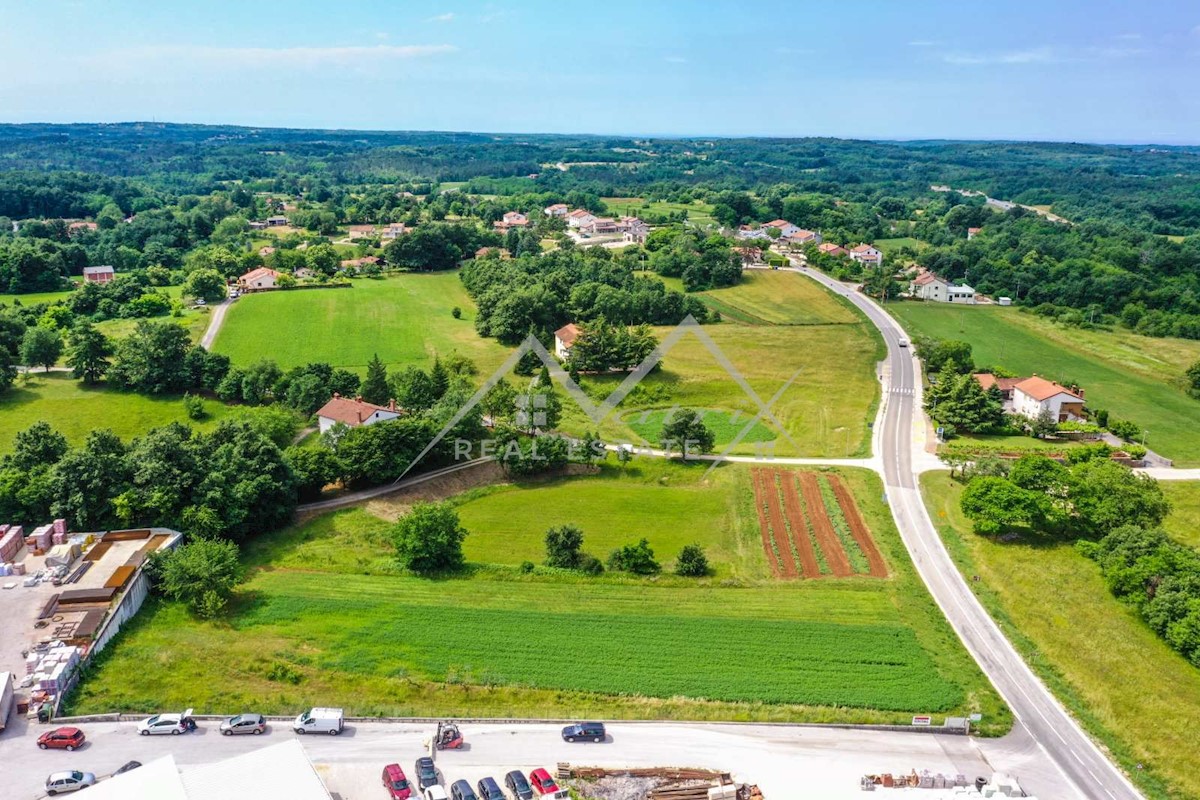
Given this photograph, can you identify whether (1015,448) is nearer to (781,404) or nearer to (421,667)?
(781,404)

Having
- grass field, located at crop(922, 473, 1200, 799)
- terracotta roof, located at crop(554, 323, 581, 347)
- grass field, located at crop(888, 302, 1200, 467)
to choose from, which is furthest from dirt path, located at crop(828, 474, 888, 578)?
terracotta roof, located at crop(554, 323, 581, 347)

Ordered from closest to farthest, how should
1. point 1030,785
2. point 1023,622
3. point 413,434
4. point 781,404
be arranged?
point 1030,785 < point 1023,622 < point 413,434 < point 781,404

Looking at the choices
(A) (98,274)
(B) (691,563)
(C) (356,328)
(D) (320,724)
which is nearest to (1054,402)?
(B) (691,563)

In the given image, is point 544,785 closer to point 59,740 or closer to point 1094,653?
point 59,740

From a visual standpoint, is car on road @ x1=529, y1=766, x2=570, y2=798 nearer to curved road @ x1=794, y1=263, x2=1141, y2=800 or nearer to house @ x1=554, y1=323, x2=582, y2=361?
curved road @ x1=794, y1=263, x2=1141, y2=800

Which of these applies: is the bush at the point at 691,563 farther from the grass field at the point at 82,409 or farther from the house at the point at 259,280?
the house at the point at 259,280

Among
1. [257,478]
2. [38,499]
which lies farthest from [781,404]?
[38,499]

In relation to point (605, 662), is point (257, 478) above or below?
above
